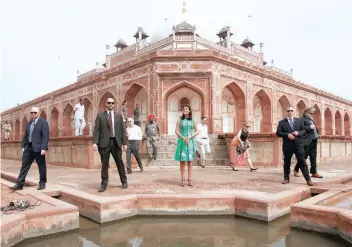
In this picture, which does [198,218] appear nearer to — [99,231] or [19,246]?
[99,231]

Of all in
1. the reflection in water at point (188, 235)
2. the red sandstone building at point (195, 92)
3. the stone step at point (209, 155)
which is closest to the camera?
the reflection in water at point (188, 235)

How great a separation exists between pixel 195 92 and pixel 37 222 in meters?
13.7

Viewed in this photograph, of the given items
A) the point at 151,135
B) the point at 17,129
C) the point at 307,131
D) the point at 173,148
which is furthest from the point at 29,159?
the point at 17,129

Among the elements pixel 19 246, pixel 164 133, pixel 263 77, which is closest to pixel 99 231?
pixel 19 246

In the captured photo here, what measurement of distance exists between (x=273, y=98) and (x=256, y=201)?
56.7 feet

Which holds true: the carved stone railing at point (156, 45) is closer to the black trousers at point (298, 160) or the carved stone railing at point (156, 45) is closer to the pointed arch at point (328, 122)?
the pointed arch at point (328, 122)

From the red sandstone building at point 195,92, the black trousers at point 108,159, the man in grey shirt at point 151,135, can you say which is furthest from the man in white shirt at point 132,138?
the red sandstone building at point 195,92

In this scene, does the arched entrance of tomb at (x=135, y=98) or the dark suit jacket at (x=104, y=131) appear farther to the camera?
the arched entrance of tomb at (x=135, y=98)

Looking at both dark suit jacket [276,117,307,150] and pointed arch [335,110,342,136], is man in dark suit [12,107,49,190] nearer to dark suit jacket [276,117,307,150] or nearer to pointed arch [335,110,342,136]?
dark suit jacket [276,117,307,150]

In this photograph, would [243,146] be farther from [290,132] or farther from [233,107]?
[233,107]

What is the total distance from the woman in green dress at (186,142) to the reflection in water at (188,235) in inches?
59.3

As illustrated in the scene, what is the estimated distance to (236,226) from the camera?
359 cm

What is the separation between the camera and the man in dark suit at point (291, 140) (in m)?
5.47

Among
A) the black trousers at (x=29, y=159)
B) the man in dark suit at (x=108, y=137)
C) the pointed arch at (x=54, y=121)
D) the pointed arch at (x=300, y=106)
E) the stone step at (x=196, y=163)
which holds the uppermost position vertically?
the pointed arch at (x=300, y=106)
